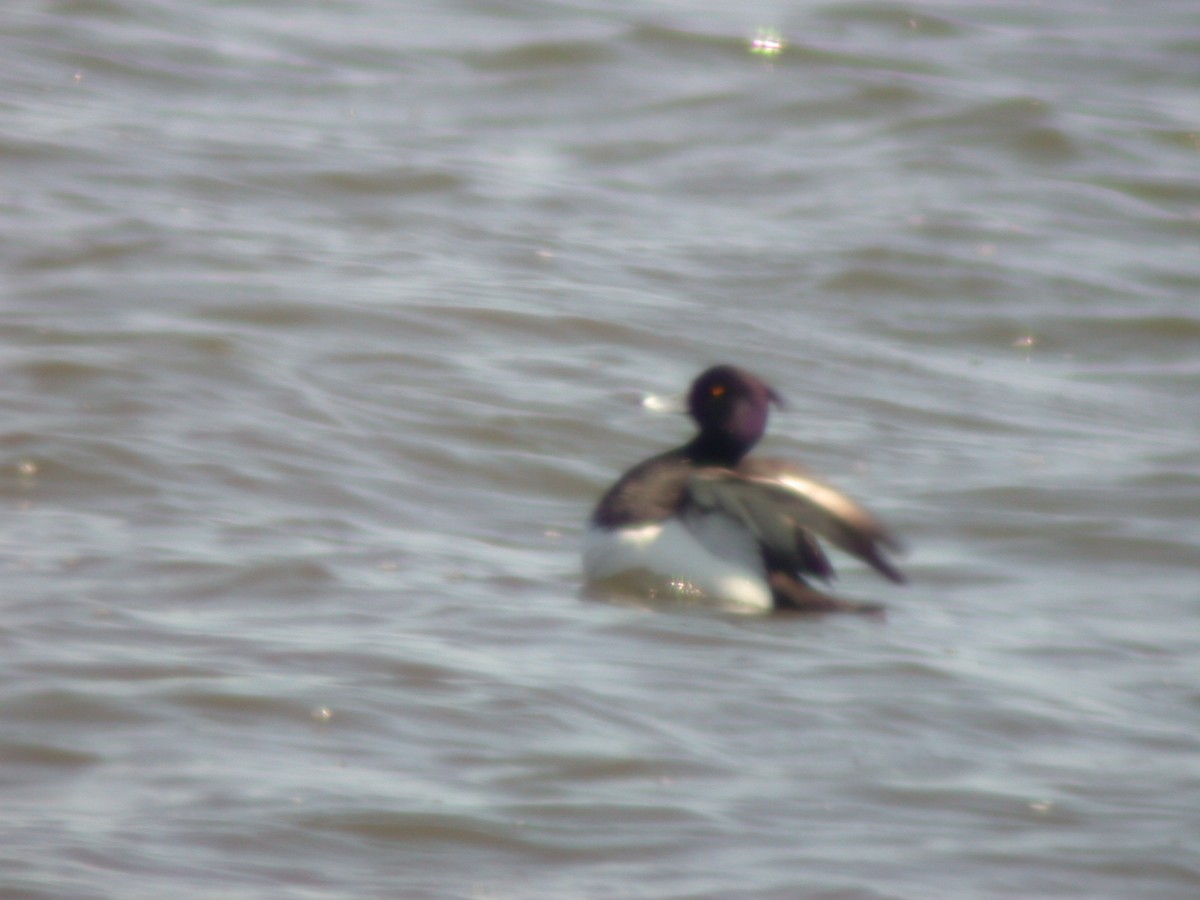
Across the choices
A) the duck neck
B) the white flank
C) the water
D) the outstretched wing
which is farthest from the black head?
the water

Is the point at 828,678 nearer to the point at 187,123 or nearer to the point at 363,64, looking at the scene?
the point at 187,123

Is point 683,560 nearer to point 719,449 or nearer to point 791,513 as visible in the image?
point 791,513

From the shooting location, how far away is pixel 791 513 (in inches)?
247

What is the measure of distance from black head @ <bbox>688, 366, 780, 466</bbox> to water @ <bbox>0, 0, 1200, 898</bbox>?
0.61m

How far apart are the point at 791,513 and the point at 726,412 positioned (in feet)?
1.72

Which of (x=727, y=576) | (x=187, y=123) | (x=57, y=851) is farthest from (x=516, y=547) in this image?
(x=187, y=123)

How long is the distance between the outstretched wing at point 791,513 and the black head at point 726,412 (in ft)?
0.34

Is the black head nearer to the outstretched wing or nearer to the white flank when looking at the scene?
the outstretched wing

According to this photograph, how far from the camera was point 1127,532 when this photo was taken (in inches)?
286

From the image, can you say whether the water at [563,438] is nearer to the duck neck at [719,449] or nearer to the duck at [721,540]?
the duck at [721,540]

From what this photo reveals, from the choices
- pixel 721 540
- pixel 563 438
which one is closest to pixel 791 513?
pixel 721 540

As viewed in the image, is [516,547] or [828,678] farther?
[516,547]

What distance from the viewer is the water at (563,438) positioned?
439 centimetres

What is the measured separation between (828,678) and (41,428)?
113 inches
